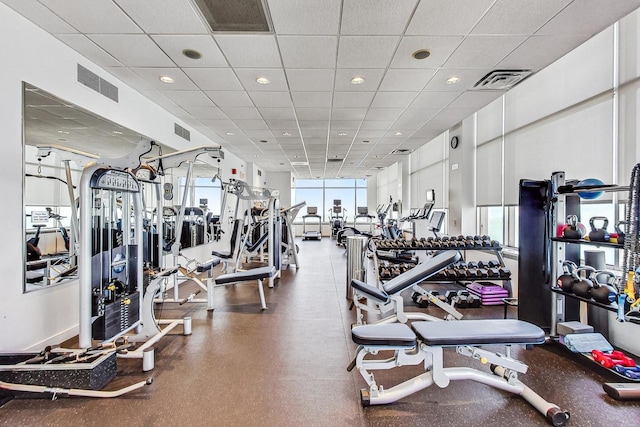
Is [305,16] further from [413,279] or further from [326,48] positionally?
[413,279]

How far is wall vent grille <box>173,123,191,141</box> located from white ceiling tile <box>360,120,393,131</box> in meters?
3.35

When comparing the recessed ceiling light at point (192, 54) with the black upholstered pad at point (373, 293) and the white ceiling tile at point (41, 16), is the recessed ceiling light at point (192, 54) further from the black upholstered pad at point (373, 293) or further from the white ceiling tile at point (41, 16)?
the black upholstered pad at point (373, 293)

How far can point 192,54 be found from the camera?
121 inches

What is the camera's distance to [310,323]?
3244mm

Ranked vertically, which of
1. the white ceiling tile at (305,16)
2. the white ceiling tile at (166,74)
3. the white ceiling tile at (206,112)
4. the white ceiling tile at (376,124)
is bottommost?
the white ceiling tile at (206,112)

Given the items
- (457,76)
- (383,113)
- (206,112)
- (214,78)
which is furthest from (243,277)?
(457,76)

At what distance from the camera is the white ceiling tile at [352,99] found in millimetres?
4166

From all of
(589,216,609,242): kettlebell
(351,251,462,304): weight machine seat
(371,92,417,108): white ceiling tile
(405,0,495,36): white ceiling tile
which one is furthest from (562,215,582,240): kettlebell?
(371,92,417,108): white ceiling tile

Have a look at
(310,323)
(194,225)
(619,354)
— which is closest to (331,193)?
A: (194,225)

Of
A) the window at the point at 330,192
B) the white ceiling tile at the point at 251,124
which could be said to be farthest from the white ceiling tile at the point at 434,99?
the window at the point at 330,192

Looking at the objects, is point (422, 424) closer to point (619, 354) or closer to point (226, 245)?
point (619, 354)

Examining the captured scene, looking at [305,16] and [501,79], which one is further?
[501,79]

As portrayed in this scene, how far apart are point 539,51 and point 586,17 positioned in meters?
0.55

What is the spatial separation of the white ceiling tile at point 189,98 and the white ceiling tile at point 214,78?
275mm
